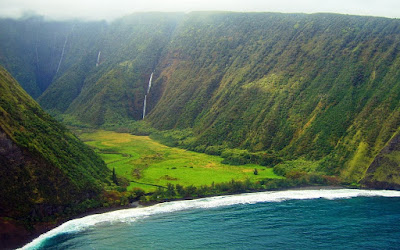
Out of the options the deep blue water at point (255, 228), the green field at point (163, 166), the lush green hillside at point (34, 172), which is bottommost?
the green field at point (163, 166)

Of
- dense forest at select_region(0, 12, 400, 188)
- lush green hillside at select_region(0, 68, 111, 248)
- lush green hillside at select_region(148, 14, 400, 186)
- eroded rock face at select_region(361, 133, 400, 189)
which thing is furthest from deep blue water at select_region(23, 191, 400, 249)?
lush green hillside at select_region(148, 14, 400, 186)

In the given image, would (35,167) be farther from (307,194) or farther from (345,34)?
(345,34)

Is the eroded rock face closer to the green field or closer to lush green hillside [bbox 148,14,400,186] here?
lush green hillside [bbox 148,14,400,186]

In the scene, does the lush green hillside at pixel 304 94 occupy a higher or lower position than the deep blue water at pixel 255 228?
higher

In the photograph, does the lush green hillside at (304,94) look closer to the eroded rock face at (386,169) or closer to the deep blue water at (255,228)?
the eroded rock face at (386,169)

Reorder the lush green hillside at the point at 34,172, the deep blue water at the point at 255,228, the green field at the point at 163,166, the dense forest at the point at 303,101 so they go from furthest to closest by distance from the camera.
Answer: the dense forest at the point at 303,101 < the green field at the point at 163,166 < the lush green hillside at the point at 34,172 < the deep blue water at the point at 255,228

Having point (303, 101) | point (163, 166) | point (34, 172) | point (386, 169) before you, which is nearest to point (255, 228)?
point (34, 172)

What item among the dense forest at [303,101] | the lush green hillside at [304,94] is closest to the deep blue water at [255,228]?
the dense forest at [303,101]

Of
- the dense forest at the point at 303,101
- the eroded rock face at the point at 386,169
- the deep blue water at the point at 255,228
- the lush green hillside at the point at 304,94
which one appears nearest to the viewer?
the deep blue water at the point at 255,228
